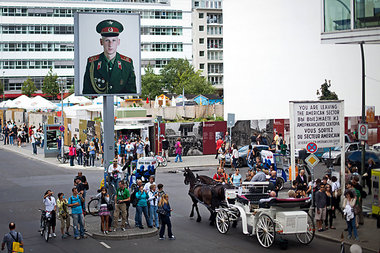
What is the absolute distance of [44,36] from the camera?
98.7 metres


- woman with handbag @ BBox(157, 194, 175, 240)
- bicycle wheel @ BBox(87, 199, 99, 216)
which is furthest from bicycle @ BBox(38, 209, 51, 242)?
bicycle wheel @ BBox(87, 199, 99, 216)

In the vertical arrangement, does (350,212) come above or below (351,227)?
above

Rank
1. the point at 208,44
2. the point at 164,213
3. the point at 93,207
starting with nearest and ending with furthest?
the point at 164,213, the point at 93,207, the point at 208,44

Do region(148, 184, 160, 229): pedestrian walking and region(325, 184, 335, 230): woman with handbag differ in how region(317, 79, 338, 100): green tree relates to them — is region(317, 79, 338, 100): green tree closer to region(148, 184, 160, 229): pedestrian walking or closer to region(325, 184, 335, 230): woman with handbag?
region(325, 184, 335, 230): woman with handbag

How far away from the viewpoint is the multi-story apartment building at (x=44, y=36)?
97438 millimetres

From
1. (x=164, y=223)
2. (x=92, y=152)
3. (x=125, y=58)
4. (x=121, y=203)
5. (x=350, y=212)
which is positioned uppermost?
(x=125, y=58)

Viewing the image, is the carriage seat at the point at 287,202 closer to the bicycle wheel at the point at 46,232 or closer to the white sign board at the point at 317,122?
the white sign board at the point at 317,122

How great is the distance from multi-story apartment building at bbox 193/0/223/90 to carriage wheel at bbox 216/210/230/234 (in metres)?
104

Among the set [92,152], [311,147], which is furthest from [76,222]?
[92,152]

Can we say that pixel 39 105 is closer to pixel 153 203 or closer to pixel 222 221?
Result: pixel 153 203

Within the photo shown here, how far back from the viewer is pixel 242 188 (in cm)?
1723

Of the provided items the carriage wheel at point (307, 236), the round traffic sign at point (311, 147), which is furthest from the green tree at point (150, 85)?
the carriage wheel at point (307, 236)

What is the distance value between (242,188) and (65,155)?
75.3ft

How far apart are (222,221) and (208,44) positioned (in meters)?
107
